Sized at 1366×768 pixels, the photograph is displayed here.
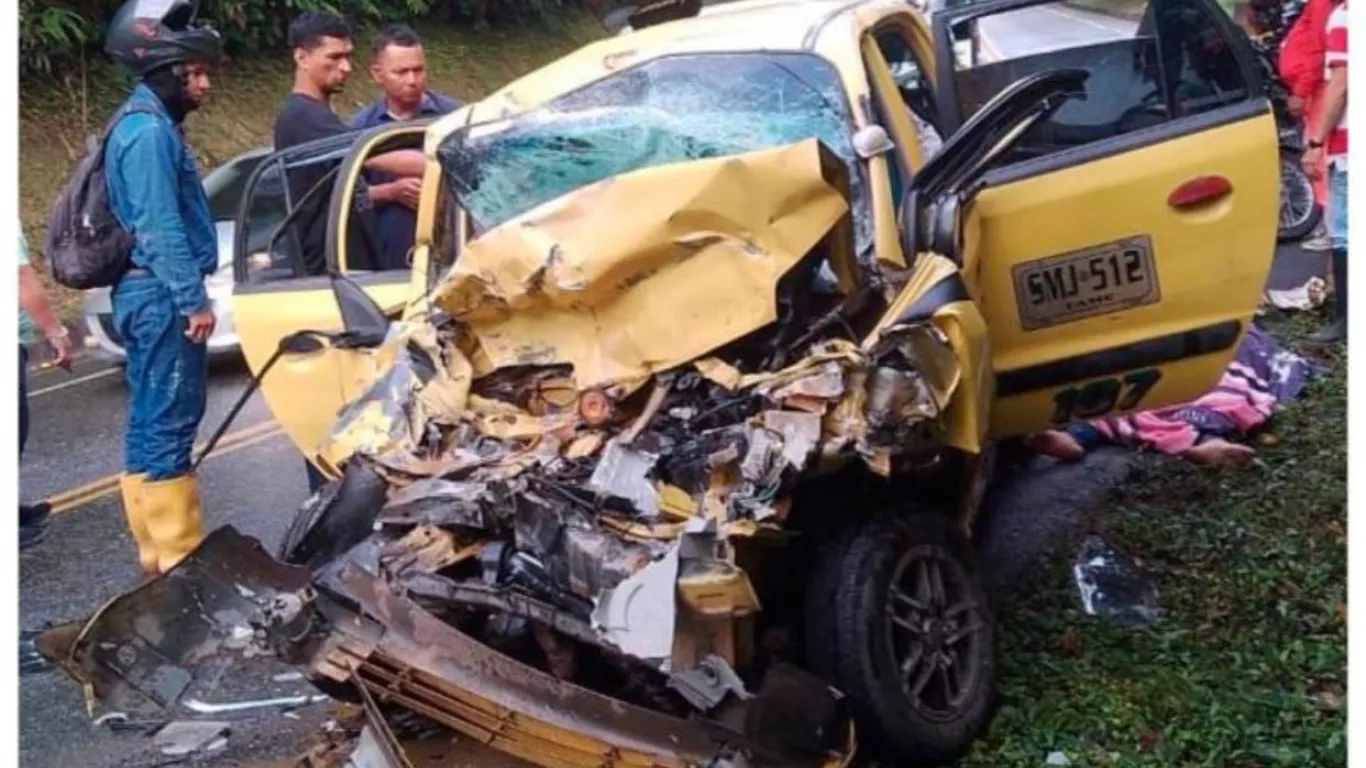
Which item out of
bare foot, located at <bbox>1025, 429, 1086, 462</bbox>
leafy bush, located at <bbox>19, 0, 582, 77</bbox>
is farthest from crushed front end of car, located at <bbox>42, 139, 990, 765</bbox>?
leafy bush, located at <bbox>19, 0, 582, 77</bbox>

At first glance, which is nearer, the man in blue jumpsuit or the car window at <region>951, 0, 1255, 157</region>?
the car window at <region>951, 0, 1255, 157</region>

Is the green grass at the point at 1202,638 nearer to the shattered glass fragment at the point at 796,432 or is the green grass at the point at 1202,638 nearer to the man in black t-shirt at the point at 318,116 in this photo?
the shattered glass fragment at the point at 796,432

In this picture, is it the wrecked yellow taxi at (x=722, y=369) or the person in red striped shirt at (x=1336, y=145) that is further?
the person in red striped shirt at (x=1336, y=145)

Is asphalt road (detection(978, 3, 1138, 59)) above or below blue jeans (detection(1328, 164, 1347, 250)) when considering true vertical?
above

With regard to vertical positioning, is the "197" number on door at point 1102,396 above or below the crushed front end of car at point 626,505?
below

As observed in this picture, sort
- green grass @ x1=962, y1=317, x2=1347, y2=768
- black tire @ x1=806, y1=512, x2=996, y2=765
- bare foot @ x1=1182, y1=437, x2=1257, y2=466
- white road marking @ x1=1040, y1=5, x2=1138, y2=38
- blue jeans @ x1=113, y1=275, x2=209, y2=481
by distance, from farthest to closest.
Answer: bare foot @ x1=1182, y1=437, x2=1257, y2=466 < blue jeans @ x1=113, y1=275, x2=209, y2=481 < white road marking @ x1=1040, y1=5, x2=1138, y2=38 < green grass @ x1=962, y1=317, x2=1347, y2=768 < black tire @ x1=806, y1=512, x2=996, y2=765

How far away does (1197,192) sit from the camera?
4793 mm

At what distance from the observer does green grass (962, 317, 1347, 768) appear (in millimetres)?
4051

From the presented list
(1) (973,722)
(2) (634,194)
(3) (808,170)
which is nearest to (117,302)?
(2) (634,194)

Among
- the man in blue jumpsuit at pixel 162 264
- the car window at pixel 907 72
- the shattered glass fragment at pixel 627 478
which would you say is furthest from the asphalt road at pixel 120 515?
the car window at pixel 907 72

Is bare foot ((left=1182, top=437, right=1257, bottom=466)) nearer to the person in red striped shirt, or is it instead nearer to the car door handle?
the person in red striped shirt

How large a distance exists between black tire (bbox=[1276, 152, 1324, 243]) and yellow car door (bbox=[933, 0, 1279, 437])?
198 inches

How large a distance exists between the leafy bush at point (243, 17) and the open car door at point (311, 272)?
9569 mm

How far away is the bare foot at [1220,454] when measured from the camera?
6211 mm
